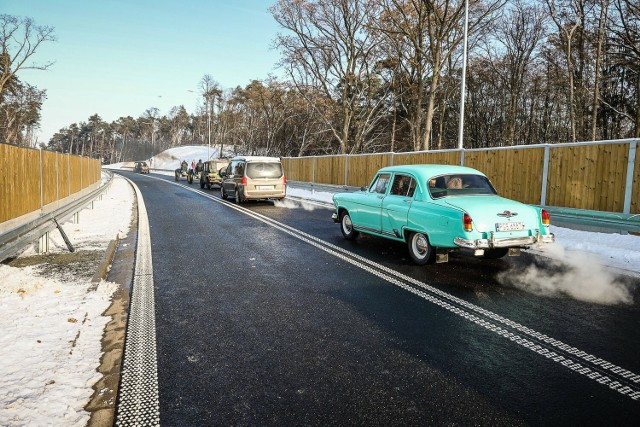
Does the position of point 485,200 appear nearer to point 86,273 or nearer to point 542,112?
point 86,273

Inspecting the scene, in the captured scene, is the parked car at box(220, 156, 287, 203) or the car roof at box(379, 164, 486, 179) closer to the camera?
the car roof at box(379, 164, 486, 179)

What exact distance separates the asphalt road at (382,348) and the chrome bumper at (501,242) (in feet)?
1.55

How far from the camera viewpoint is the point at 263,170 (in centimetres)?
1783

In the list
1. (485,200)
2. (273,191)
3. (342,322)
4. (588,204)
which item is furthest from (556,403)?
(273,191)

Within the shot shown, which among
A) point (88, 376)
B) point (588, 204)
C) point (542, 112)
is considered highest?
point (542, 112)

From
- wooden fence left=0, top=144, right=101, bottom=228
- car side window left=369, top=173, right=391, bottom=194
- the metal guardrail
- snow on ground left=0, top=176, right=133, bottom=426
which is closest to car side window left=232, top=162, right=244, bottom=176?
wooden fence left=0, top=144, right=101, bottom=228

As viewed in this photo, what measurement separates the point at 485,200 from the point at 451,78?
3636 cm

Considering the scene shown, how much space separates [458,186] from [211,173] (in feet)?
75.8

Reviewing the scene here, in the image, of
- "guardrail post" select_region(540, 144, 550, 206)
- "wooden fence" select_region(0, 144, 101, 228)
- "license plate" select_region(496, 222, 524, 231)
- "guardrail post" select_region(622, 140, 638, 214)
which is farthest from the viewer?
"guardrail post" select_region(540, 144, 550, 206)

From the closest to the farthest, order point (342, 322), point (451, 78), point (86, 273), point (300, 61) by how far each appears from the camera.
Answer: point (342, 322) < point (86, 273) < point (300, 61) < point (451, 78)

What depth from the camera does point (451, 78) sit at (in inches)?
1567

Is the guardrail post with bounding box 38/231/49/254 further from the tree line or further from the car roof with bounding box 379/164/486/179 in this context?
the tree line

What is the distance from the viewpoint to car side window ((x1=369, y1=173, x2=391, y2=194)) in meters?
8.30

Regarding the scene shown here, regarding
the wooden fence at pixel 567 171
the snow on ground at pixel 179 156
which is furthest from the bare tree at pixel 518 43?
the snow on ground at pixel 179 156
